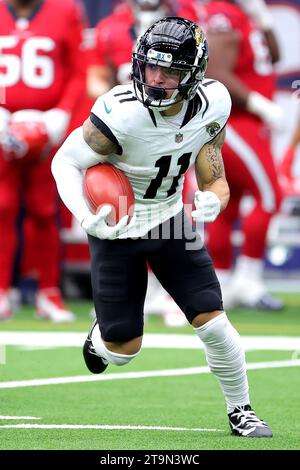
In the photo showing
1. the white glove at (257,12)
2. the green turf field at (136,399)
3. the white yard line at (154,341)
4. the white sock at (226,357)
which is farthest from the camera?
the white glove at (257,12)

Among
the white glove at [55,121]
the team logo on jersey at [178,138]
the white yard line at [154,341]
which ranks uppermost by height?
the white glove at [55,121]

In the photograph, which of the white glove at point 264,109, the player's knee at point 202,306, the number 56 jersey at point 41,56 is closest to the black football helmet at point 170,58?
the player's knee at point 202,306

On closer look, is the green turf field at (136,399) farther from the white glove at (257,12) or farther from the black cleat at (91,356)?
the white glove at (257,12)

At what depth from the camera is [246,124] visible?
8.75 metres

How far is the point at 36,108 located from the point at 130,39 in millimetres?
813

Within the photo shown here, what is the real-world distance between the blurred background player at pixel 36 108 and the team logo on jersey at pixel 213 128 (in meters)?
3.39

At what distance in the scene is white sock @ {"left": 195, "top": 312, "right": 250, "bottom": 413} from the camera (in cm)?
462

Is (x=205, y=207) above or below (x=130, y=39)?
below

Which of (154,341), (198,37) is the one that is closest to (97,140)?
(198,37)

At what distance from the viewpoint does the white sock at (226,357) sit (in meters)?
4.62

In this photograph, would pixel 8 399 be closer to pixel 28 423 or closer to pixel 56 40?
pixel 28 423

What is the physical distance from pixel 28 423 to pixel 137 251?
0.76 metres

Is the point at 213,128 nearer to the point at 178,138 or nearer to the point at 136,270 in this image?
the point at 178,138
